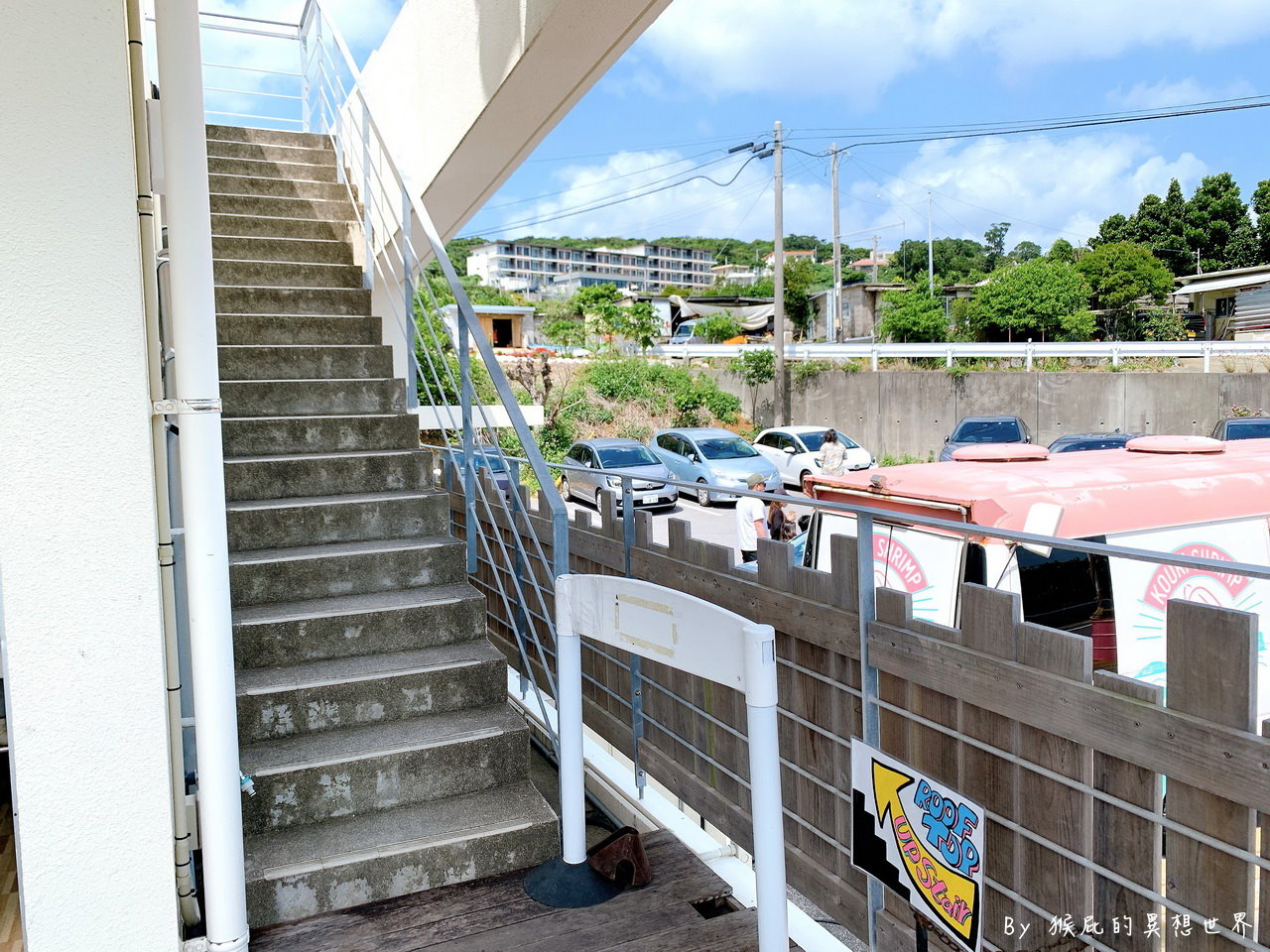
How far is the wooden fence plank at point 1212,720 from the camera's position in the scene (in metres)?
1.75

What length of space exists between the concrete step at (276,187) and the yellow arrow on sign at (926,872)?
5062 millimetres

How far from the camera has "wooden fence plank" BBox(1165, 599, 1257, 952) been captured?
1.75 m

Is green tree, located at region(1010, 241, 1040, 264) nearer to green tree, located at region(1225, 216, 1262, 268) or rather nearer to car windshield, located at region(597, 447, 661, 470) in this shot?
green tree, located at region(1225, 216, 1262, 268)

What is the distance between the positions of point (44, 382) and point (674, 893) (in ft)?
6.60

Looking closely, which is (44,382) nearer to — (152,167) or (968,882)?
(152,167)

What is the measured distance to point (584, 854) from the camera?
268 cm

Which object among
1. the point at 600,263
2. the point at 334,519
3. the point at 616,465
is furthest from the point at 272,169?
the point at 600,263

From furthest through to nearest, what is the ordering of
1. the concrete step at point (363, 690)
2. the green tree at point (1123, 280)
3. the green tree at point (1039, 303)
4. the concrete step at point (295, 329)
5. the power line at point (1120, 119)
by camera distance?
the green tree at point (1123, 280) → the green tree at point (1039, 303) → the power line at point (1120, 119) → the concrete step at point (295, 329) → the concrete step at point (363, 690)

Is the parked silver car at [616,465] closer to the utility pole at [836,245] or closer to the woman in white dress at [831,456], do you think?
the woman in white dress at [831,456]

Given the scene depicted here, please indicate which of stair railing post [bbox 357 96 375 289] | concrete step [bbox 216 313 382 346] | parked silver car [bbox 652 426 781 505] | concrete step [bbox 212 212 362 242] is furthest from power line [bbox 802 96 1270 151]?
concrete step [bbox 216 313 382 346]

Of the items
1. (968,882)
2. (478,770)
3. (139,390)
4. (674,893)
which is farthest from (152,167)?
(968,882)

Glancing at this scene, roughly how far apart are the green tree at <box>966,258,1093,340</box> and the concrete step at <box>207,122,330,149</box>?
79.8 ft

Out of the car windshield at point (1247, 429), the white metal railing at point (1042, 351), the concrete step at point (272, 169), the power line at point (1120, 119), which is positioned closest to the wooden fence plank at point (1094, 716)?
the concrete step at point (272, 169)

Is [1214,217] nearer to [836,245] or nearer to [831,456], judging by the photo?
[836,245]
